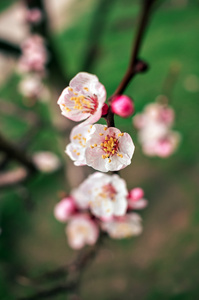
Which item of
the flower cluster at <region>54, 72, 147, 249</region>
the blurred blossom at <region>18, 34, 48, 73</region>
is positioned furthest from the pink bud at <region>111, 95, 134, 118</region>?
the blurred blossom at <region>18, 34, 48, 73</region>

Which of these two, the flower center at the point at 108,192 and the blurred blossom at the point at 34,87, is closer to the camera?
the flower center at the point at 108,192

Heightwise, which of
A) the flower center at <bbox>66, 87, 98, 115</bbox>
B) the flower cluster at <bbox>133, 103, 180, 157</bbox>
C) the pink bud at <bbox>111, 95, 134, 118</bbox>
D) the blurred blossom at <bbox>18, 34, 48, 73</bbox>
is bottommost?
the flower center at <bbox>66, 87, 98, 115</bbox>

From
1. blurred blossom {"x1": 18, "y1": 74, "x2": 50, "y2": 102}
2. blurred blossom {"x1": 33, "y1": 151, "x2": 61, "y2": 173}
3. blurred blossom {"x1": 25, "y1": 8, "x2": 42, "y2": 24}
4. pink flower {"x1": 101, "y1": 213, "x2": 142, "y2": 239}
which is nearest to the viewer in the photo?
pink flower {"x1": 101, "y1": 213, "x2": 142, "y2": 239}

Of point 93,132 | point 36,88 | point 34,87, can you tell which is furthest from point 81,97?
point 34,87

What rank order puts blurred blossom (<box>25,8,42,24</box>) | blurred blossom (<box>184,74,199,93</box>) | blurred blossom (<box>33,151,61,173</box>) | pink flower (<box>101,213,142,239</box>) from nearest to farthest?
pink flower (<box>101,213,142,239</box>) < blurred blossom (<box>25,8,42,24</box>) < blurred blossom (<box>33,151,61,173</box>) < blurred blossom (<box>184,74,199,93</box>)

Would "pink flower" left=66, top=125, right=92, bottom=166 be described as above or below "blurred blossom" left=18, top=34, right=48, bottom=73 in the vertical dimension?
below

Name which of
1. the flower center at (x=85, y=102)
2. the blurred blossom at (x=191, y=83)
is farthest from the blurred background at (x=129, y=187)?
the flower center at (x=85, y=102)

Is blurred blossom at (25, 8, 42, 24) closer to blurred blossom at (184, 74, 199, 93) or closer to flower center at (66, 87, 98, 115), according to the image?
flower center at (66, 87, 98, 115)

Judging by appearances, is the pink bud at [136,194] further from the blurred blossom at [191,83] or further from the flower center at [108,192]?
the blurred blossom at [191,83]
